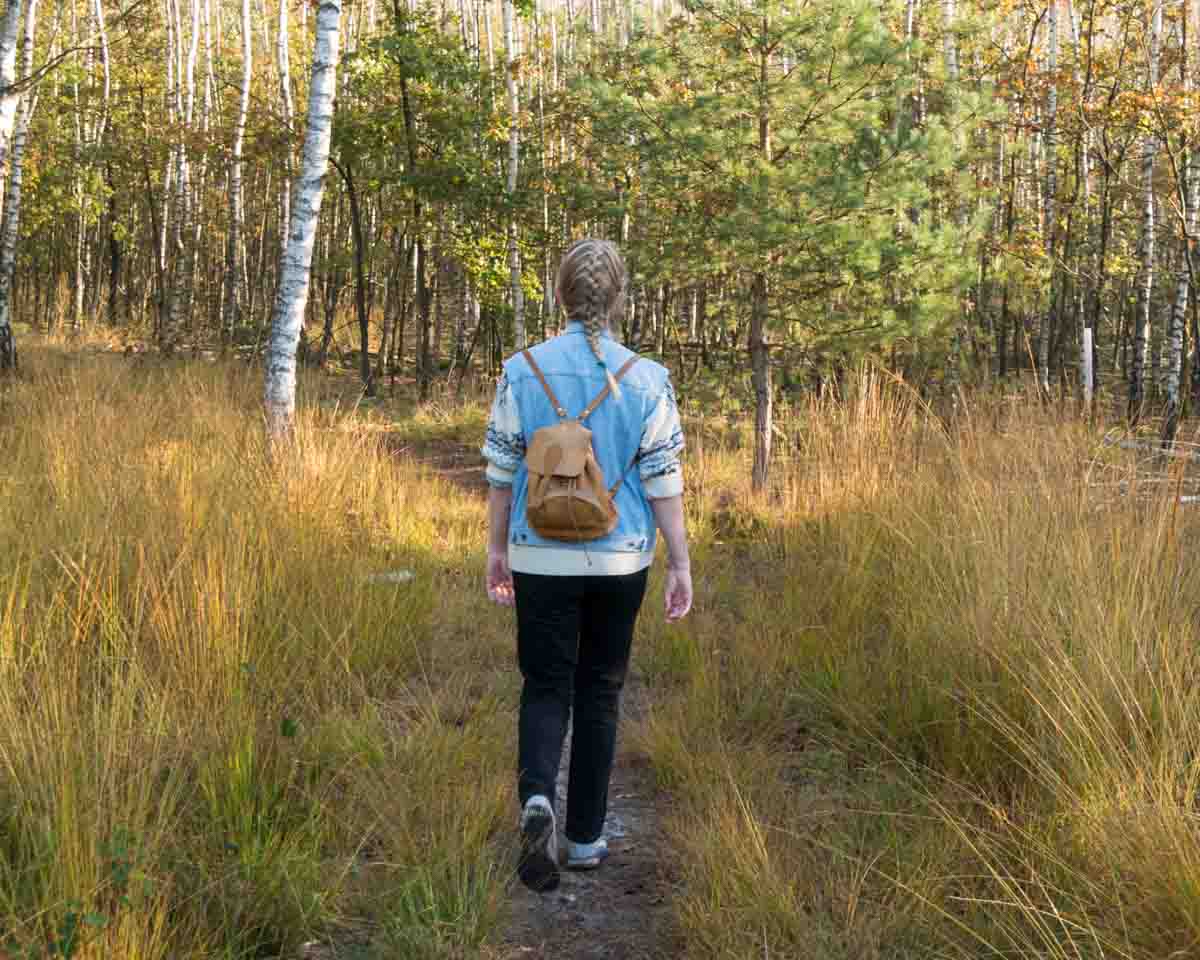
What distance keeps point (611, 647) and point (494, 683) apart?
1.69 metres

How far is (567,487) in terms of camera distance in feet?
9.73

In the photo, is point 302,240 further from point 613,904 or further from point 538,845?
point 613,904

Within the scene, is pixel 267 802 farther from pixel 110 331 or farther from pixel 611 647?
pixel 110 331

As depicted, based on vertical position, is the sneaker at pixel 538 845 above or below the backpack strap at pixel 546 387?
below

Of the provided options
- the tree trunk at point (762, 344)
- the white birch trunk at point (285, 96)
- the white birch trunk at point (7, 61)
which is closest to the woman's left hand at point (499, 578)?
the tree trunk at point (762, 344)

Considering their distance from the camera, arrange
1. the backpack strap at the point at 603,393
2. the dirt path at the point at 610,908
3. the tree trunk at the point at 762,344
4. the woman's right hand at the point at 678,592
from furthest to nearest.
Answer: the tree trunk at the point at 762,344 → the woman's right hand at the point at 678,592 → the backpack strap at the point at 603,393 → the dirt path at the point at 610,908

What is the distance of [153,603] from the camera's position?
369cm

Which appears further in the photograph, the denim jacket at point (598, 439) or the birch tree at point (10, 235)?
the birch tree at point (10, 235)

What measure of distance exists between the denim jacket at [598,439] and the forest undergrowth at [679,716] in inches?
32.1

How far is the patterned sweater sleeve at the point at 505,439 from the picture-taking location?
3158 millimetres

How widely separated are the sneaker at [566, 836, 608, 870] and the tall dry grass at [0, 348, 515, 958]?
0.24 m

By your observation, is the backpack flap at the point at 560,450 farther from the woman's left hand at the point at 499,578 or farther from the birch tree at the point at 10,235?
the birch tree at the point at 10,235

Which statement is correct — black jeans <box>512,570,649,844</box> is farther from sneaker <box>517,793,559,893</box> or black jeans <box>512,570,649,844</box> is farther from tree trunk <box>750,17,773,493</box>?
tree trunk <box>750,17,773,493</box>

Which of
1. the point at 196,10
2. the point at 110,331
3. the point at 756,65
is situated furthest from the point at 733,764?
the point at 196,10
